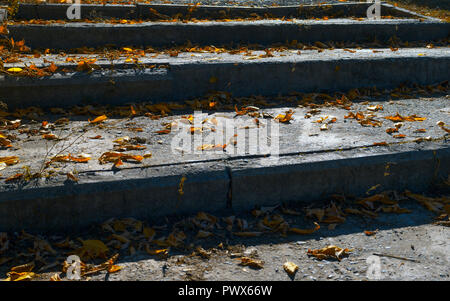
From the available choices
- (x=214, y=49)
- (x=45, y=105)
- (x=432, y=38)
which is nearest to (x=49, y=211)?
(x=45, y=105)

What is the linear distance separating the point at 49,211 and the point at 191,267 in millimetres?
831

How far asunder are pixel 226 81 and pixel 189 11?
1980 mm

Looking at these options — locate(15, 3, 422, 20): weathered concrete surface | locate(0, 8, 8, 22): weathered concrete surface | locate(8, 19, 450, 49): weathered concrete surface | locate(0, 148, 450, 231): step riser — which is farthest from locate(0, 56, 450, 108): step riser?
locate(15, 3, 422, 20): weathered concrete surface

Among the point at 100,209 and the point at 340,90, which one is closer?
the point at 100,209

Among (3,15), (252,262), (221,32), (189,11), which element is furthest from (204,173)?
(189,11)

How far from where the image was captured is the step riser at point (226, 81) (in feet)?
11.9

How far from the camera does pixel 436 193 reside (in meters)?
3.05

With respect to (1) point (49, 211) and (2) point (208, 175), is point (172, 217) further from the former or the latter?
(1) point (49, 211)

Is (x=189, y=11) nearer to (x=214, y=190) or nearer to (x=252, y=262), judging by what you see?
(x=214, y=190)

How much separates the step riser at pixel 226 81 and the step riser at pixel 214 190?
1389 mm

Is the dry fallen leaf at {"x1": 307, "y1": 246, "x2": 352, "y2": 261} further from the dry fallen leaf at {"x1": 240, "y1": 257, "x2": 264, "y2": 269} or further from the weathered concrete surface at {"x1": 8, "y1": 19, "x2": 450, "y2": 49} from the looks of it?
the weathered concrete surface at {"x1": 8, "y1": 19, "x2": 450, "y2": 49}

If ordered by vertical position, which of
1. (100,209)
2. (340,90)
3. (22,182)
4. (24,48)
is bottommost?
(100,209)

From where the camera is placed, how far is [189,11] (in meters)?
5.60

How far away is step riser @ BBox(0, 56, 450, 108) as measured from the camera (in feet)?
11.9
